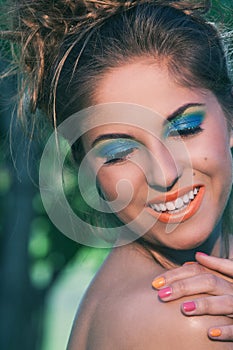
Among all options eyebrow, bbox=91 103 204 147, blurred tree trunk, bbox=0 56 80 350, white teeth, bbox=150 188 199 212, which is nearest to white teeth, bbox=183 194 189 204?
white teeth, bbox=150 188 199 212

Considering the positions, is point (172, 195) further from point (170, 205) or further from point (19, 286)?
point (19, 286)

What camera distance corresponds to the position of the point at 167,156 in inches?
110

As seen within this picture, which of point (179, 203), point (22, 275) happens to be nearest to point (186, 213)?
point (179, 203)

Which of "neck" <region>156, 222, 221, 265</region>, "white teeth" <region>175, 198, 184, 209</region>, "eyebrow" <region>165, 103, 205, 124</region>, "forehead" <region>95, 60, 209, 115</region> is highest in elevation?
"forehead" <region>95, 60, 209, 115</region>

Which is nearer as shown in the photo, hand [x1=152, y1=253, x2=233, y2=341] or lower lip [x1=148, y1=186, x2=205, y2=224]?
hand [x1=152, y1=253, x2=233, y2=341]

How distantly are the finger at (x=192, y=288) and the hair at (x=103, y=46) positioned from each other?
538 millimetres

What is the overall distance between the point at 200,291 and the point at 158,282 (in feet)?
0.41

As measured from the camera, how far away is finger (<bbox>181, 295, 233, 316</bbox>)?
2697mm

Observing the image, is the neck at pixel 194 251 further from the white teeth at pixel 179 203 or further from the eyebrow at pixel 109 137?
the eyebrow at pixel 109 137

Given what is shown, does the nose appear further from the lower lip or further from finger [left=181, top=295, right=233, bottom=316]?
finger [left=181, top=295, right=233, bottom=316]

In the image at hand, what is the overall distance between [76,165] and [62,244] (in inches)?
196

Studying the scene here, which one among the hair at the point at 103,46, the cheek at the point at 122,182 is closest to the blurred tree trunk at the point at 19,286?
the hair at the point at 103,46

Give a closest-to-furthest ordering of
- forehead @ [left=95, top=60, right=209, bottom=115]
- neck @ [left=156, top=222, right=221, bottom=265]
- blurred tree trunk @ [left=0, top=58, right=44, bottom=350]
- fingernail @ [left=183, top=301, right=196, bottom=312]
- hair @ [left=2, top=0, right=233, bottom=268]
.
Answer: fingernail @ [left=183, top=301, right=196, bottom=312] < forehead @ [left=95, top=60, right=209, bottom=115] < hair @ [left=2, top=0, right=233, bottom=268] < neck @ [left=156, top=222, right=221, bottom=265] < blurred tree trunk @ [left=0, top=58, right=44, bottom=350]

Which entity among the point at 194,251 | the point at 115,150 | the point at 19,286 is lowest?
the point at 19,286
